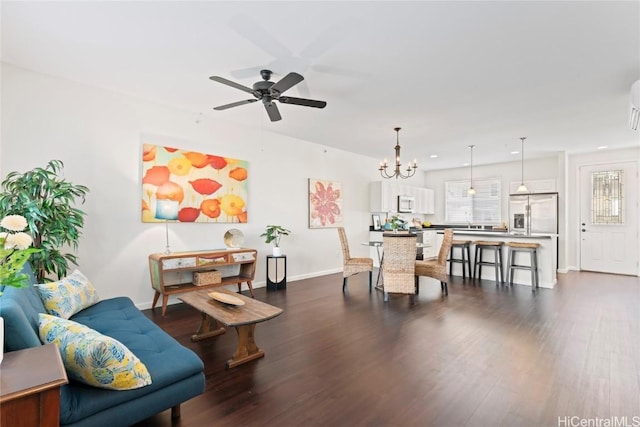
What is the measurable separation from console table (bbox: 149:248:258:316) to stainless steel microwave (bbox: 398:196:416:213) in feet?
15.1

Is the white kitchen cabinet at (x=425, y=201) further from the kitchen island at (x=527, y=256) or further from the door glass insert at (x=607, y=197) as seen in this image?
the door glass insert at (x=607, y=197)

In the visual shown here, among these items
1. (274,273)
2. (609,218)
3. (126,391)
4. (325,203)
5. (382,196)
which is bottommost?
(274,273)

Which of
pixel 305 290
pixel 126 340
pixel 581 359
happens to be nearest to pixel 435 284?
pixel 305 290

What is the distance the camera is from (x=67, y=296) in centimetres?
247

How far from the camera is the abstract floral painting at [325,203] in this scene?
6.23 metres

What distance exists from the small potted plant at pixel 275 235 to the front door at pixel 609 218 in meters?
6.85

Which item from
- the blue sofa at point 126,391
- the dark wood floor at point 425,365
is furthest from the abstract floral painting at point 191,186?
the blue sofa at point 126,391

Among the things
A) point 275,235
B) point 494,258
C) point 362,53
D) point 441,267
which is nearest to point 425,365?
point 441,267

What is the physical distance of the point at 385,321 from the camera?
3605 mm

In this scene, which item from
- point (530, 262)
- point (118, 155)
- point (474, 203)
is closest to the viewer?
point (118, 155)

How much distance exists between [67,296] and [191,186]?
230cm

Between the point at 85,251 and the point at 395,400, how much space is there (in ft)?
12.0

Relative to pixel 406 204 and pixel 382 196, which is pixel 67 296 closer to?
pixel 382 196

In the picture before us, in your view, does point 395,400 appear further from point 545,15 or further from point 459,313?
point 545,15
